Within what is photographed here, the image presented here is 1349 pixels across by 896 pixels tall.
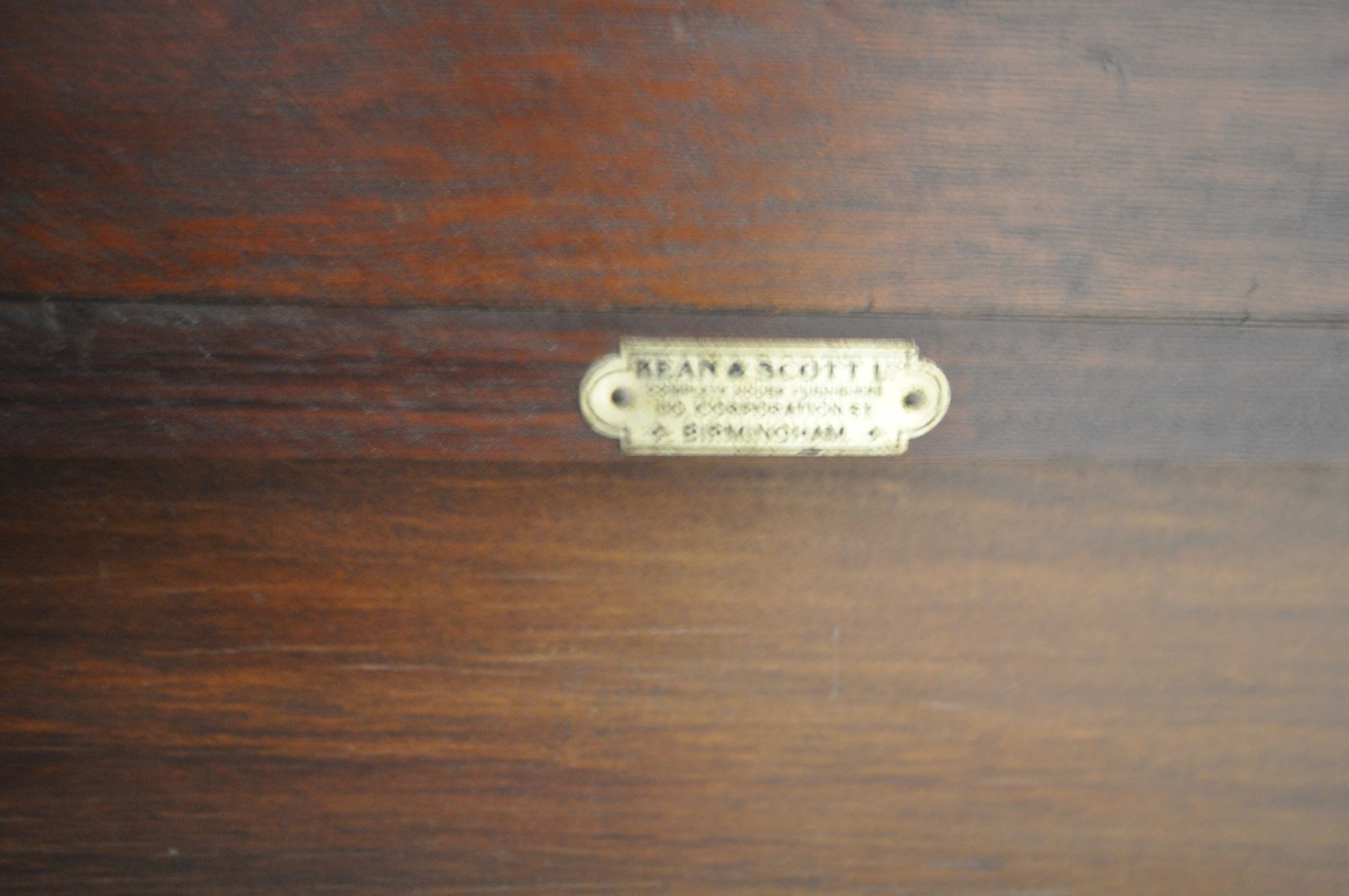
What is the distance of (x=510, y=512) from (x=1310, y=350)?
1.42ft

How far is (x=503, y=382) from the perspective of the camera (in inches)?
17.7

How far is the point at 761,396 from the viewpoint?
1.48 ft

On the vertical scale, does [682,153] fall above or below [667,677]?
above

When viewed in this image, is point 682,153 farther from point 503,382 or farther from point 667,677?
point 667,677

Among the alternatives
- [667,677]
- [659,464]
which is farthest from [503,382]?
[667,677]

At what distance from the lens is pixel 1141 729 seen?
54 cm

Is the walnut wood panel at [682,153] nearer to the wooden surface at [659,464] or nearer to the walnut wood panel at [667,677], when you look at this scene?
the wooden surface at [659,464]

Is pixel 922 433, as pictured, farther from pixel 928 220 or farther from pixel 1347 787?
pixel 1347 787

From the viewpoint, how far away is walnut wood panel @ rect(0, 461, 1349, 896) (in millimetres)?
498

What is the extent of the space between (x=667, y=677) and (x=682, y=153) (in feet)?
0.97

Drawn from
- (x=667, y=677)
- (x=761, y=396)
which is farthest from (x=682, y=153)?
(x=667, y=677)

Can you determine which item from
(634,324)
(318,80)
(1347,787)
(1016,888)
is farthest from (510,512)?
(1347,787)

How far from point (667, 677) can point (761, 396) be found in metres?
0.19

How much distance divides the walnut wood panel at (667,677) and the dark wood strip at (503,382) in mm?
43
